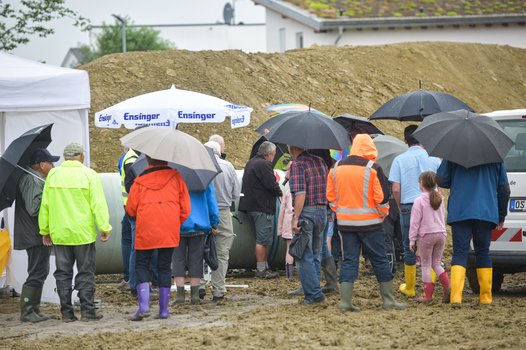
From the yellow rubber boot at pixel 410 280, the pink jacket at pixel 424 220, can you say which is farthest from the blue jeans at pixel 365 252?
the yellow rubber boot at pixel 410 280

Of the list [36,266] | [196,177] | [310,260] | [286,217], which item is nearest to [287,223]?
[286,217]

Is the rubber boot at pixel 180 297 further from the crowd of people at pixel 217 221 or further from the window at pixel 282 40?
the window at pixel 282 40

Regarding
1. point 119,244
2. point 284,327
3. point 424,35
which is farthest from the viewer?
point 424,35

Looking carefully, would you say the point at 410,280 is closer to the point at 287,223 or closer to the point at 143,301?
the point at 287,223

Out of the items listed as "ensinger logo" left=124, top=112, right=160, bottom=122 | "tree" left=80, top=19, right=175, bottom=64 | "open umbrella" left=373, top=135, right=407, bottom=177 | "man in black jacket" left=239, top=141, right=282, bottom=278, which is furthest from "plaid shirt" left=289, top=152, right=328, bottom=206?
"tree" left=80, top=19, right=175, bottom=64

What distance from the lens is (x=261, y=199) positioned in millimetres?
14562

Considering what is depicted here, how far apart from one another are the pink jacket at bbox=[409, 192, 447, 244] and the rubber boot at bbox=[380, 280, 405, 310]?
2.58 feet

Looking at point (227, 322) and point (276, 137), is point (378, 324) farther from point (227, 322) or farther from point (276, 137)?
point (276, 137)

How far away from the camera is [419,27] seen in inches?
1661

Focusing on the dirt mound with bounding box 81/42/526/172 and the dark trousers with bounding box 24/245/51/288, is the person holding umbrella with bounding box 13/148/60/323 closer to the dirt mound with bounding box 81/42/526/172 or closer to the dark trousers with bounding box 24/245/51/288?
the dark trousers with bounding box 24/245/51/288

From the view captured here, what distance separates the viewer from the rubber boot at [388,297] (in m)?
11.1

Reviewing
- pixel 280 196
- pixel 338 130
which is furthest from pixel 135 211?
pixel 280 196

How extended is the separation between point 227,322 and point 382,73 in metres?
20.4

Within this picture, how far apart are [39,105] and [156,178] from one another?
2.14 meters
